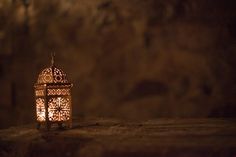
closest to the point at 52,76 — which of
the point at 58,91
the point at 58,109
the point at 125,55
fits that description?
the point at 58,91

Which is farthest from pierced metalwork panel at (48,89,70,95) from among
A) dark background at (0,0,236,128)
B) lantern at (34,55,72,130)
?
dark background at (0,0,236,128)

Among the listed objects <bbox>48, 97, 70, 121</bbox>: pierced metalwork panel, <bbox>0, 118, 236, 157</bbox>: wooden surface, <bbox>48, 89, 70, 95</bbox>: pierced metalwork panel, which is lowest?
<bbox>0, 118, 236, 157</bbox>: wooden surface

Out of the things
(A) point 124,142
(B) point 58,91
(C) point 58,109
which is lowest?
(A) point 124,142

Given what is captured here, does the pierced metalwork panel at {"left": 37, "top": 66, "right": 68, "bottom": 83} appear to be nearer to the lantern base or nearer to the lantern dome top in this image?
the lantern dome top

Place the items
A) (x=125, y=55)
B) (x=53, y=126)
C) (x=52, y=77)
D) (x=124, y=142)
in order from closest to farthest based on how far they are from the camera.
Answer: (x=124, y=142)
(x=52, y=77)
(x=53, y=126)
(x=125, y=55)

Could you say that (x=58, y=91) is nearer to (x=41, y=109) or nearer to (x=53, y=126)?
(x=41, y=109)

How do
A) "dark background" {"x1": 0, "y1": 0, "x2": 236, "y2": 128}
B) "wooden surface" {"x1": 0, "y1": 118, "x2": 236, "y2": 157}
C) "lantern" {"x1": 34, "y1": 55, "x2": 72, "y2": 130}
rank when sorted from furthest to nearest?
"dark background" {"x1": 0, "y1": 0, "x2": 236, "y2": 128}, "lantern" {"x1": 34, "y1": 55, "x2": 72, "y2": 130}, "wooden surface" {"x1": 0, "y1": 118, "x2": 236, "y2": 157}

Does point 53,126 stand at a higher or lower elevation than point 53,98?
lower

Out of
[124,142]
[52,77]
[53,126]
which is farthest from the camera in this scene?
[53,126]

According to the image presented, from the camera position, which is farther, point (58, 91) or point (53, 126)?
point (53, 126)
